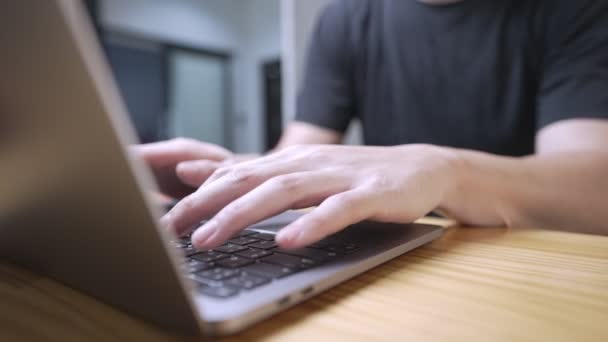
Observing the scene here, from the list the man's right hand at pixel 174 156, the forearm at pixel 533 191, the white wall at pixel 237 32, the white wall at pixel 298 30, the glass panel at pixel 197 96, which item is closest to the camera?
the forearm at pixel 533 191

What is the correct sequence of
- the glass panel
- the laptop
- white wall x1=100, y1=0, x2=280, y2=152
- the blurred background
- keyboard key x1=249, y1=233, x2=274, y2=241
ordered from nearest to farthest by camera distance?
the laptop < keyboard key x1=249, y1=233, x2=274, y2=241 < the blurred background < white wall x1=100, y1=0, x2=280, y2=152 < the glass panel

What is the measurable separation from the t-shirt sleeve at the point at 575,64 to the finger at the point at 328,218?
0.53 m

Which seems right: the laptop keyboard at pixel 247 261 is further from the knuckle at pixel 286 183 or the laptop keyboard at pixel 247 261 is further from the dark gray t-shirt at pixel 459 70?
the dark gray t-shirt at pixel 459 70

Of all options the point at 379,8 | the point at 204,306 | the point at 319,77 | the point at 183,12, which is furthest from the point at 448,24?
the point at 183,12

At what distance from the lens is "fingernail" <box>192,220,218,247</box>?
29 centimetres

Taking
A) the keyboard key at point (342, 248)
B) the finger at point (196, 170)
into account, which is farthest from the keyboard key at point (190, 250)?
the finger at point (196, 170)

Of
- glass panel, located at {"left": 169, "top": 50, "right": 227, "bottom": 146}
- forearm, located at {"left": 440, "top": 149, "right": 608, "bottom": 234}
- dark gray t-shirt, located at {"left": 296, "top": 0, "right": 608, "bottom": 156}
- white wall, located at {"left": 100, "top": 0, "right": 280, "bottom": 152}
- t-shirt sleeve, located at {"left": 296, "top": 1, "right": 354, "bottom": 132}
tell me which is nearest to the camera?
forearm, located at {"left": 440, "top": 149, "right": 608, "bottom": 234}

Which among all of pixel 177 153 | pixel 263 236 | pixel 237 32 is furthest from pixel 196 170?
pixel 237 32

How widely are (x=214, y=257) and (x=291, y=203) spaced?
0.09 meters

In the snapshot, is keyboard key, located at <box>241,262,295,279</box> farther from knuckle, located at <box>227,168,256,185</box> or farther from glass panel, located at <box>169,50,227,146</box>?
glass panel, located at <box>169,50,227,146</box>

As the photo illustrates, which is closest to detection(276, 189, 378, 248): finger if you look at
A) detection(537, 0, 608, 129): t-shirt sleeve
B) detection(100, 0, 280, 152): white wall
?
detection(537, 0, 608, 129): t-shirt sleeve

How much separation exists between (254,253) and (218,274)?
52mm

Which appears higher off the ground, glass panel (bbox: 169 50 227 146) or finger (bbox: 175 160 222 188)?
glass panel (bbox: 169 50 227 146)

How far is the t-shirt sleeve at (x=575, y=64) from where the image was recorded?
0.65m
